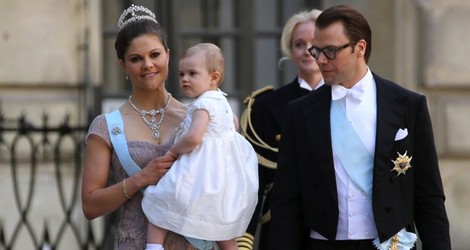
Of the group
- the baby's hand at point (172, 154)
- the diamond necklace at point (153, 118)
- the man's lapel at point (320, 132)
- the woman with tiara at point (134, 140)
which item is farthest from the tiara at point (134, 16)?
the man's lapel at point (320, 132)

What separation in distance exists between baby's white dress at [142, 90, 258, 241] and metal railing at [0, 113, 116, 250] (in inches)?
143

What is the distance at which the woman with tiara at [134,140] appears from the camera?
5012 mm

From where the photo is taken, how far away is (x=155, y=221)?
4965 millimetres

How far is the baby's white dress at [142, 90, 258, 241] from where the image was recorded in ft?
16.2

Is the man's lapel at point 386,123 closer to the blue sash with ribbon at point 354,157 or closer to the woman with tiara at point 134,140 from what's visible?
the blue sash with ribbon at point 354,157

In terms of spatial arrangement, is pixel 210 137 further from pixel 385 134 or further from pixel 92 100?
pixel 92 100

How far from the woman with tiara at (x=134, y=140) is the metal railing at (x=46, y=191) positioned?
3.51 m

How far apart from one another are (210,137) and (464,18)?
5.08 metres

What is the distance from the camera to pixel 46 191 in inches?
348

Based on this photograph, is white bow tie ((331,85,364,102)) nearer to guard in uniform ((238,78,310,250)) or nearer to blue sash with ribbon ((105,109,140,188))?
blue sash with ribbon ((105,109,140,188))

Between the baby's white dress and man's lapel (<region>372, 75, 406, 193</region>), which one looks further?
man's lapel (<region>372, 75, 406, 193</region>)

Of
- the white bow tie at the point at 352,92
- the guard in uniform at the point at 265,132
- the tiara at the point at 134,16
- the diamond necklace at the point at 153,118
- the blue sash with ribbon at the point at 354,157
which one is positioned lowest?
the guard in uniform at the point at 265,132

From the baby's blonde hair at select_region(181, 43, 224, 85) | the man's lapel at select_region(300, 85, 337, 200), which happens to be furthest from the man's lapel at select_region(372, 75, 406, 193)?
the baby's blonde hair at select_region(181, 43, 224, 85)

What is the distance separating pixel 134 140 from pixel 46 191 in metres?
3.90
